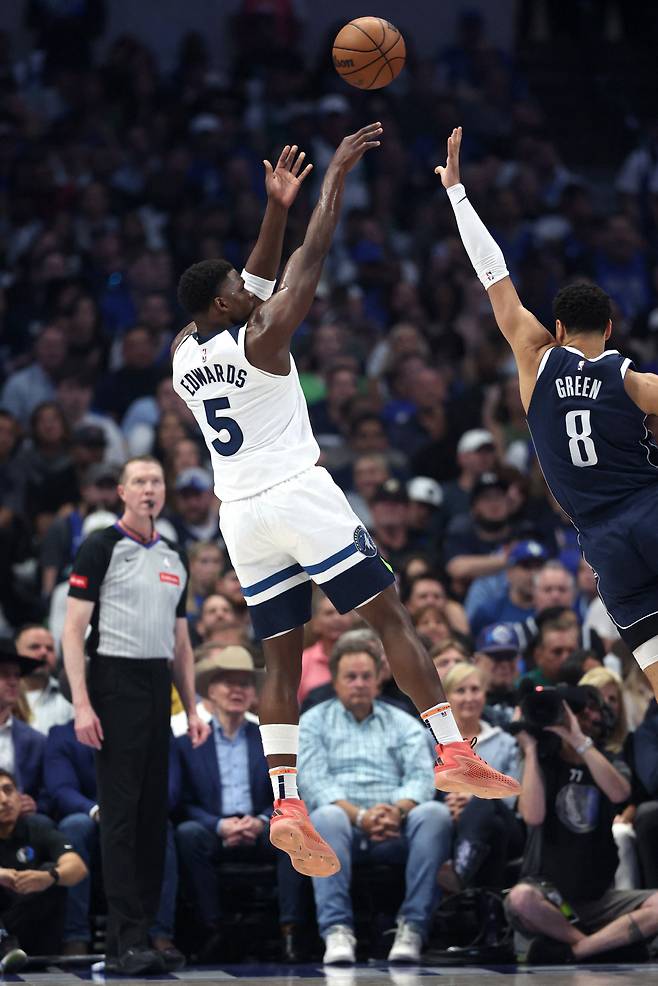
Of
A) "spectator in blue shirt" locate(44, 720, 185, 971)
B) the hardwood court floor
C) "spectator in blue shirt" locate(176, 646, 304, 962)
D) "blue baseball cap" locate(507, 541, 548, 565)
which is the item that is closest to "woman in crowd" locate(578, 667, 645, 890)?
the hardwood court floor

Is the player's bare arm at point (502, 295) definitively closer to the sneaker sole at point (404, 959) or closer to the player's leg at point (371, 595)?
the player's leg at point (371, 595)

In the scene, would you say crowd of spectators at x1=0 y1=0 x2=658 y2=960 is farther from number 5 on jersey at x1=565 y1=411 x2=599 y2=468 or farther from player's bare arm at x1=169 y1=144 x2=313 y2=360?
player's bare arm at x1=169 y1=144 x2=313 y2=360

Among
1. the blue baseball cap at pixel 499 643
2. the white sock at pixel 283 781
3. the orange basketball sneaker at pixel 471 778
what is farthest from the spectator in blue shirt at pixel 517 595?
the orange basketball sneaker at pixel 471 778

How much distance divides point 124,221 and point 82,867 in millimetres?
9316

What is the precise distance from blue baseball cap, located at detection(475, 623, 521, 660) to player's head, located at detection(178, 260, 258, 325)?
395cm

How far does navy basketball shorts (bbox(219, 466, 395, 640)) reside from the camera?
23.8 feet

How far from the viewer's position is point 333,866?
292 inches

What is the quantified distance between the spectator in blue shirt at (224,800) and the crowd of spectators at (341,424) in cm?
2

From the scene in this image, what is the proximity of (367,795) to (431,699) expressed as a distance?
244cm

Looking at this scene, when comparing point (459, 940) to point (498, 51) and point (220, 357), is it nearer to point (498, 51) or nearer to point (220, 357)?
point (220, 357)

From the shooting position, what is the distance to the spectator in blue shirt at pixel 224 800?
9.25 metres

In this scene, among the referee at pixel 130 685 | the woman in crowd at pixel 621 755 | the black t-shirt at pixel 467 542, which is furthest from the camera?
the black t-shirt at pixel 467 542

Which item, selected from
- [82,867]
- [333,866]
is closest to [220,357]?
[333,866]

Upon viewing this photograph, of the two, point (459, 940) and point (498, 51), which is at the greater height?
point (498, 51)
